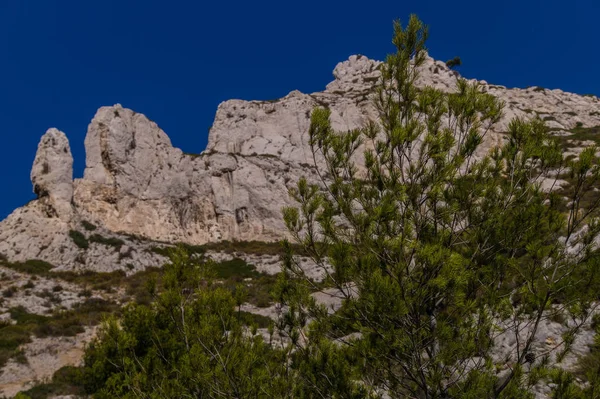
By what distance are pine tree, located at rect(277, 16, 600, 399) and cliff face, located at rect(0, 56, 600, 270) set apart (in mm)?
33273

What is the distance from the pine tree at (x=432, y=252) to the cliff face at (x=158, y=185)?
33273 millimetres

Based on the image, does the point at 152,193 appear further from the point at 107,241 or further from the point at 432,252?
the point at 432,252

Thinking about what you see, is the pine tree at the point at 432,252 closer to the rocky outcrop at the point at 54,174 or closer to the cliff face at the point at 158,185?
the cliff face at the point at 158,185

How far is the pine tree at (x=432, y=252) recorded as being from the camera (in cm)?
459

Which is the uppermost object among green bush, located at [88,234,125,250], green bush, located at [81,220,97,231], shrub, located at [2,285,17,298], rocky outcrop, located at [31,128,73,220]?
rocky outcrop, located at [31,128,73,220]

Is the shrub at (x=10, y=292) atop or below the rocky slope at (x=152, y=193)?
below

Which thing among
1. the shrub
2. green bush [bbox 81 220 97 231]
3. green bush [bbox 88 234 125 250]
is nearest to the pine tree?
the shrub

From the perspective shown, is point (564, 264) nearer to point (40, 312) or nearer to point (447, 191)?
point (447, 191)

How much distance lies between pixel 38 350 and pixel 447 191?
66.7 feet

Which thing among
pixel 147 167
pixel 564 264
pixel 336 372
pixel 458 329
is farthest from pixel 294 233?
pixel 147 167

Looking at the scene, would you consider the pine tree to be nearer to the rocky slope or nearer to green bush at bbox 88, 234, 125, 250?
the rocky slope

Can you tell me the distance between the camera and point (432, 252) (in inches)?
172

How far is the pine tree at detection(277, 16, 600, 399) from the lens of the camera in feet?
15.1

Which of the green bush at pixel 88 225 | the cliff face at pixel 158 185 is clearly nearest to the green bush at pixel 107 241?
the cliff face at pixel 158 185
